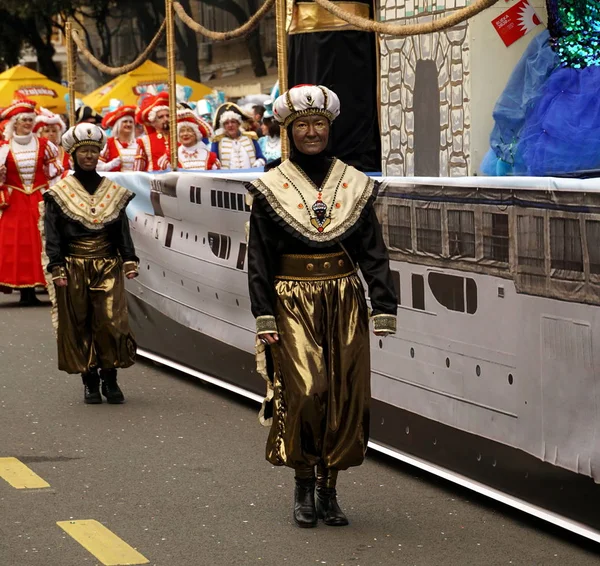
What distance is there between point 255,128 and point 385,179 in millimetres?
12379

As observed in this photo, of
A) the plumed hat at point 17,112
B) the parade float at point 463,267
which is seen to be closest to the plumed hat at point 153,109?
the plumed hat at point 17,112

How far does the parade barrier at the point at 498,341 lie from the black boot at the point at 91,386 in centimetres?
247

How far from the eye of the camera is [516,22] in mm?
10023

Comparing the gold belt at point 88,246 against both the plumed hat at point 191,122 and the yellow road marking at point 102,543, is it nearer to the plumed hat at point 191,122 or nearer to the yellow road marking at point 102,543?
the yellow road marking at point 102,543

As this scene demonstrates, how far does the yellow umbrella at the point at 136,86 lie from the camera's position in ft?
89.3

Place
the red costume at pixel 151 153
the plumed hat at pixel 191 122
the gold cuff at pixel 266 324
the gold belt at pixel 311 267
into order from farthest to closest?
the plumed hat at pixel 191 122, the red costume at pixel 151 153, the gold belt at pixel 311 267, the gold cuff at pixel 266 324

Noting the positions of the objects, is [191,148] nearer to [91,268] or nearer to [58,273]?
[91,268]

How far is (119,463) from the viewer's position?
7.74 metres

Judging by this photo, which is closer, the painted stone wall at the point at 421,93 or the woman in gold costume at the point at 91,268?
the woman in gold costume at the point at 91,268

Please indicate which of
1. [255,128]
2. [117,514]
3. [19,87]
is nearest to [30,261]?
[255,128]

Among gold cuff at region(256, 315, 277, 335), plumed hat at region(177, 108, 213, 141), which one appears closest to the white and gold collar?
gold cuff at region(256, 315, 277, 335)

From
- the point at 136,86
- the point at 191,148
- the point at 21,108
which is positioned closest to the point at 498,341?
the point at 191,148

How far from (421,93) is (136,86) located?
57.9 ft

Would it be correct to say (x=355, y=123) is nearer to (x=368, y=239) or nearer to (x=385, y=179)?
(x=385, y=179)
